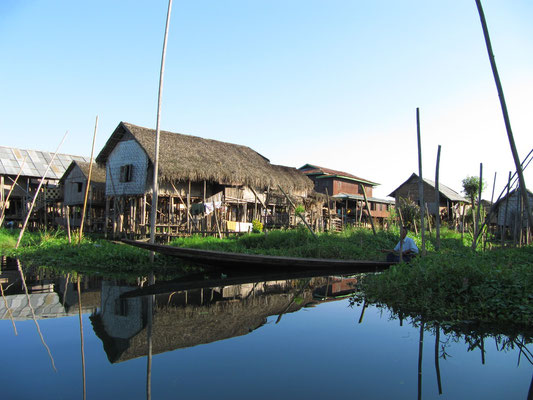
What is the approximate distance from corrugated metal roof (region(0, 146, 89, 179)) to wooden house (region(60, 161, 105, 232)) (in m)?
1.22

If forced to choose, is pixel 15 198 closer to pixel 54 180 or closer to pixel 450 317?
pixel 54 180

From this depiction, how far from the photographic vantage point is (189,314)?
5492 millimetres

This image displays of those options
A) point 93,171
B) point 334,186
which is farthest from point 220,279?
point 334,186

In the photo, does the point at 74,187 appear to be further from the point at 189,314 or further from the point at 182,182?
the point at 189,314

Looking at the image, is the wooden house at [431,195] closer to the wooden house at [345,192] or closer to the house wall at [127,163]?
the wooden house at [345,192]

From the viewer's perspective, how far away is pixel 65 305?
20.4 feet

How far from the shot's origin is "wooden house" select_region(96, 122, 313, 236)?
1620 centimetres

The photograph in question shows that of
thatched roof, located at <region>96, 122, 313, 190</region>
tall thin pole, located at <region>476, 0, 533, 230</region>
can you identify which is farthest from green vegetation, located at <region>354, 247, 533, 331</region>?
thatched roof, located at <region>96, 122, 313, 190</region>

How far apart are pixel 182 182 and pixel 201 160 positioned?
4.10ft

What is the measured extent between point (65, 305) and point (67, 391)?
134 inches

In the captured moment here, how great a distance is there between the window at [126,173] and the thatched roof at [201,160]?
1.29 metres

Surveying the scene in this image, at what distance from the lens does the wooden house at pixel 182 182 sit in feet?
53.2

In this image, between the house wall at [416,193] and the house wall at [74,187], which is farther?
the house wall at [416,193]

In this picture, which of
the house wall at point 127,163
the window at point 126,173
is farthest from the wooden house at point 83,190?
the window at point 126,173
